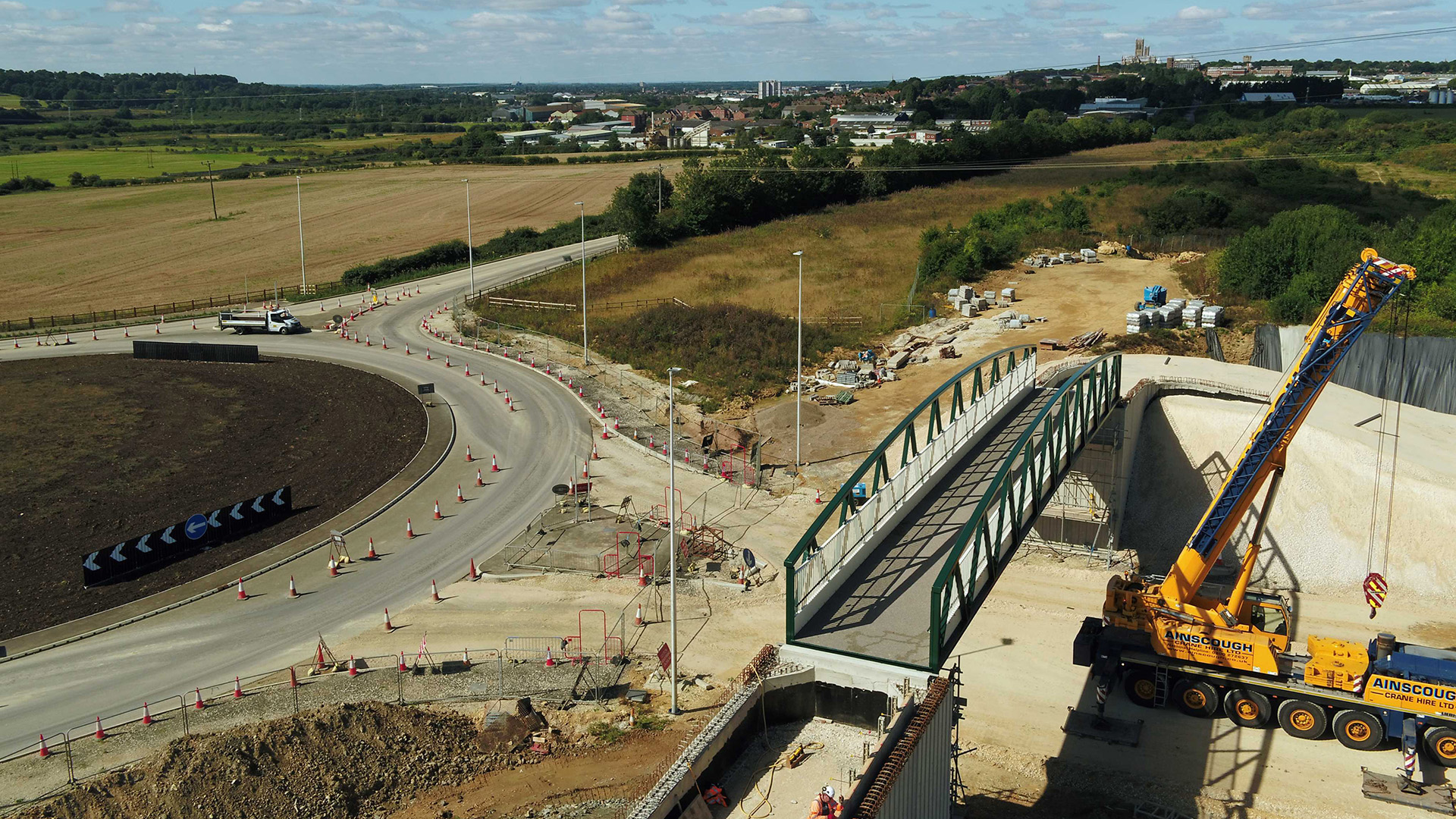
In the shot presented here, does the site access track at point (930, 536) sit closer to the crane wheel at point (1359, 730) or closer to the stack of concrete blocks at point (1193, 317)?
the crane wheel at point (1359, 730)

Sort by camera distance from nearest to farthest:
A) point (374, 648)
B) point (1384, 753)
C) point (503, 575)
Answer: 1. point (1384, 753)
2. point (374, 648)
3. point (503, 575)

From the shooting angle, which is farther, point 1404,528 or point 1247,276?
point 1247,276

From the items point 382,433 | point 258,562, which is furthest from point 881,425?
point 258,562

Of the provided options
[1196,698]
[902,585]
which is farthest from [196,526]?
[1196,698]

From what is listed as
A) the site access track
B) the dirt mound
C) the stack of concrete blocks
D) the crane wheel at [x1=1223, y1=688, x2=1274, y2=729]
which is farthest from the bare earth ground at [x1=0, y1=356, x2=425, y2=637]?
the stack of concrete blocks

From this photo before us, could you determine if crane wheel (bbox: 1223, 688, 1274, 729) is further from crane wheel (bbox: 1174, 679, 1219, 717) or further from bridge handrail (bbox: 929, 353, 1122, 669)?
bridge handrail (bbox: 929, 353, 1122, 669)

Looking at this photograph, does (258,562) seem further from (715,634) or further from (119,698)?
(715,634)

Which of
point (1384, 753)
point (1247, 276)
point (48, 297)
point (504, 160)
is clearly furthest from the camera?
point (504, 160)
